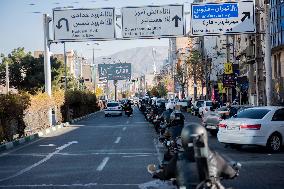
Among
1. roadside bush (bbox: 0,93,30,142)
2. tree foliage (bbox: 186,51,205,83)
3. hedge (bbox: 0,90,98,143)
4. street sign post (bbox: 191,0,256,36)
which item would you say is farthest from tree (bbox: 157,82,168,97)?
roadside bush (bbox: 0,93,30,142)

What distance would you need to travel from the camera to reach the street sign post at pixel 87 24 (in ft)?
100

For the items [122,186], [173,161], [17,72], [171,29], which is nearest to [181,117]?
[122,186]

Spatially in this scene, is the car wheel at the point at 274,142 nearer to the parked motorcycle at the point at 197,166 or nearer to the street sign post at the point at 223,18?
the parked motorcycle at the point at 197,166

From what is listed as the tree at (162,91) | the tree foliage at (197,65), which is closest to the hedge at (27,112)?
the tree foliage at (197,65)

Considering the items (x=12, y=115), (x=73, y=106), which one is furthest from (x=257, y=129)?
(x=73, y=106)

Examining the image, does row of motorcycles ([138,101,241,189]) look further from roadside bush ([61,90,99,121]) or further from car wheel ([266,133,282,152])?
roadside bush ([61,90,99,121])

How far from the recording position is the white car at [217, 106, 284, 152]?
54.1 ft

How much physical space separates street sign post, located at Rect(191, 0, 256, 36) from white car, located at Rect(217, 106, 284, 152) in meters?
12.4

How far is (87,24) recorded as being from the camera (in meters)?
30.6

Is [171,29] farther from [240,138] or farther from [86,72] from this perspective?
[86,72]

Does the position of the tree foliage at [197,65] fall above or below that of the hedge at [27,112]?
above

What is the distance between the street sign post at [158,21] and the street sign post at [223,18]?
94 cm

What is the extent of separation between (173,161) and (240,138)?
12182mm

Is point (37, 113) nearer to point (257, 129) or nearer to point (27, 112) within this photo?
point (27, 112)
